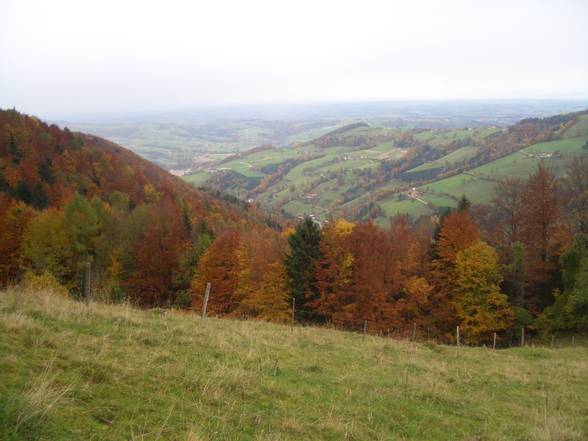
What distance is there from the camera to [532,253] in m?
32.6

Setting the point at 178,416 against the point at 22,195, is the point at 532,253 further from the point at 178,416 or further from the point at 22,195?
the point at 22,195

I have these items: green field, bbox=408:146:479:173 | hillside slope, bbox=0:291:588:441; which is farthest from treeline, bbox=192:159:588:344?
green field, bbox=408:146:479:173

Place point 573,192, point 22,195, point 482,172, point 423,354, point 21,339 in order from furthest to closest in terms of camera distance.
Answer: point 482,172 → point 22,195 → point 573,192 → point 423,354 → point 21,339

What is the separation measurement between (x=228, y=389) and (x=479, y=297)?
92.0 feet

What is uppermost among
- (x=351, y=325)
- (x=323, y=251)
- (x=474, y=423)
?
(x=474, y=423)

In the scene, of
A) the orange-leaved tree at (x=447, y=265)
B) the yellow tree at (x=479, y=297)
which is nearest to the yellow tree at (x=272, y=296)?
the orange-leaved tree at (x=447, y=265)

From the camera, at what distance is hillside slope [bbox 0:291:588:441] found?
16.1ft

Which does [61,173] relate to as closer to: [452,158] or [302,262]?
[302,262]

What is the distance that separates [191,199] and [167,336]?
2897 inches

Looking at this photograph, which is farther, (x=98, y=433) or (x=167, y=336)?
(x=167, y=336)

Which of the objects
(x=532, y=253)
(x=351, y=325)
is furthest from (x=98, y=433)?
(x=532, y=253)

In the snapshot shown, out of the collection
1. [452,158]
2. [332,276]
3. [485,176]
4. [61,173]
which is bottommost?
[332,276]

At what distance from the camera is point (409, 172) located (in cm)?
15162

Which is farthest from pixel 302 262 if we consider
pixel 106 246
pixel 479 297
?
pixel 106 246
